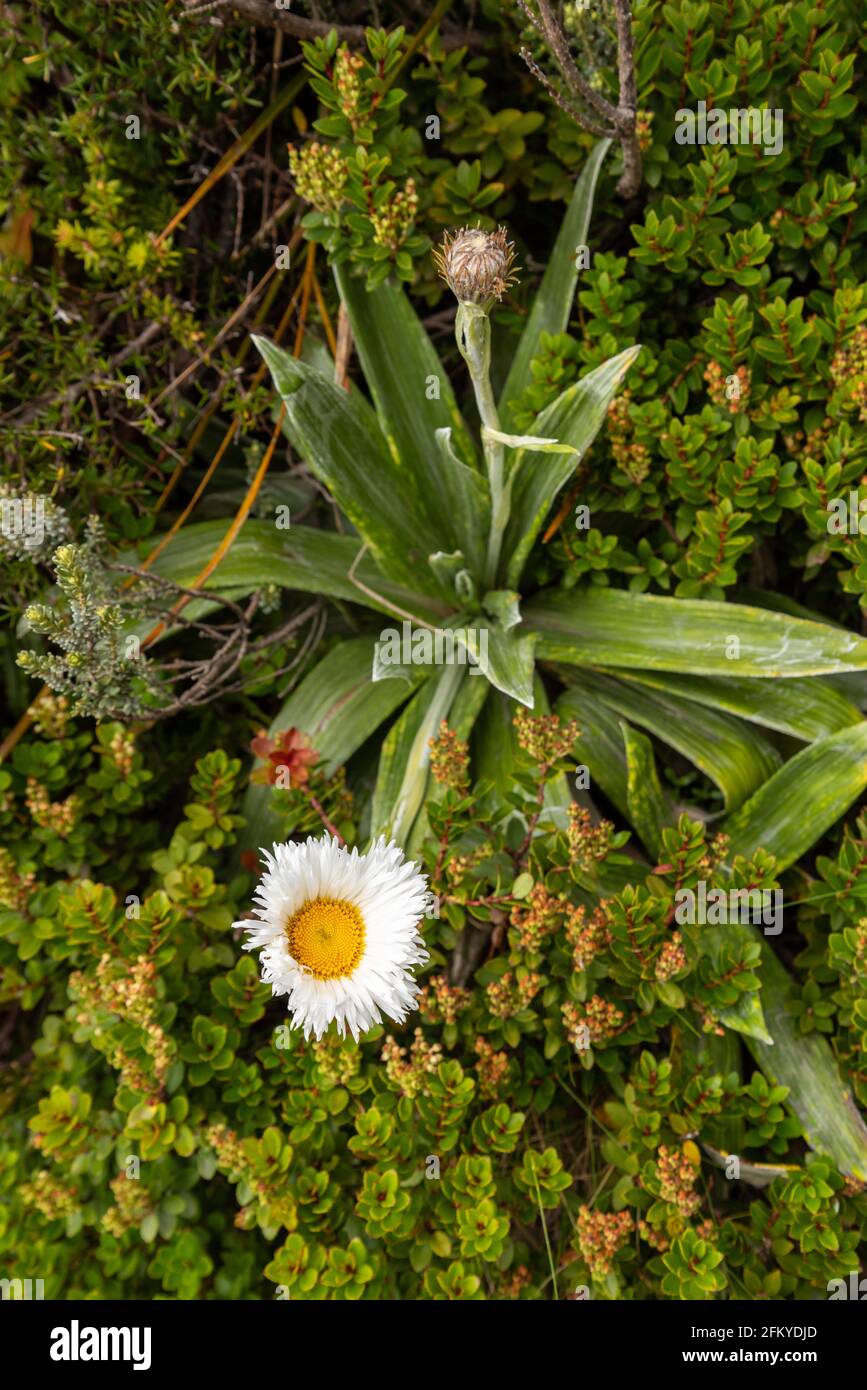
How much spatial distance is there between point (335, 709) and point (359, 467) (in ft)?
1.80

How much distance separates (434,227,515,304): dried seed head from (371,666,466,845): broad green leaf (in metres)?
0.94

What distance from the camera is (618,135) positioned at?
2039 millimetres

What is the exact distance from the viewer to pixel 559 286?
2209 mm

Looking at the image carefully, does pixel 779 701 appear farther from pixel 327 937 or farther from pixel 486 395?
pixel 327 937

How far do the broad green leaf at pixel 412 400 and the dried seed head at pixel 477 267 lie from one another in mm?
605

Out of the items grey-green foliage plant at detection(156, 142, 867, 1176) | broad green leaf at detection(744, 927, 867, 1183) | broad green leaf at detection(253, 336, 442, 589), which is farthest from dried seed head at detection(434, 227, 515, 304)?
broad green leaf at detection(744, 927, 867, 1183)

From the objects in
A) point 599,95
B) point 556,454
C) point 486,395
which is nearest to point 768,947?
point 556,454

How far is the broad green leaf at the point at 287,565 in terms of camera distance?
227cm

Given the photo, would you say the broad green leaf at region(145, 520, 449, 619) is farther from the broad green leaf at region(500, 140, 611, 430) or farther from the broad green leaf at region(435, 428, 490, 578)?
the broad green leaf at region(500, 140, 611, 430)

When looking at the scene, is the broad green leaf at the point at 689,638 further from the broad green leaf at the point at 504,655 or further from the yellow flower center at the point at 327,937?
the yellow flower center at the point at 327,937

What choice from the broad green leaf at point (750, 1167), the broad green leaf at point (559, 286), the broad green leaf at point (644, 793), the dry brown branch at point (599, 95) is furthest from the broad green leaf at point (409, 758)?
the dry brown branch at point (599, 95)

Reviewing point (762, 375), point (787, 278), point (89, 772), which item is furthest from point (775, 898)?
point (89, 772)

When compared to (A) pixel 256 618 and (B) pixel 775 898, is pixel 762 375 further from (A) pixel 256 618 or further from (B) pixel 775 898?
(A) pixel 256 618

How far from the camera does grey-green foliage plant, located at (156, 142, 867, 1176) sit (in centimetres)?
199
